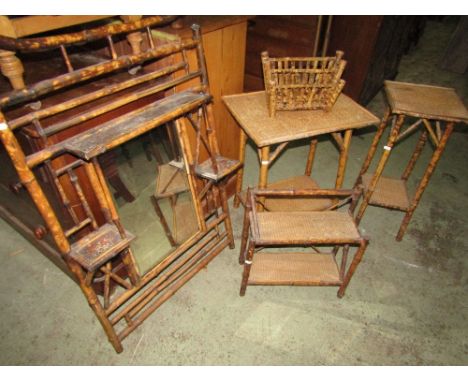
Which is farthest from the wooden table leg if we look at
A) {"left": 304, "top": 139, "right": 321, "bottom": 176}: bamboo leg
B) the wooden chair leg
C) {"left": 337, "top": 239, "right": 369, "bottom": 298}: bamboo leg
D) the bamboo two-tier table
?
the wooden chair leg

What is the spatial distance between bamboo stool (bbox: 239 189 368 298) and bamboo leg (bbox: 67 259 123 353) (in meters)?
1.05

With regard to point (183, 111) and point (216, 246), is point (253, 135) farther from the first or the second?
point (216, 246)

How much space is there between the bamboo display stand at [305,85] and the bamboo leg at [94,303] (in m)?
1.80

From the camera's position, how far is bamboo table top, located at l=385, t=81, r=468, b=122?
8.30ft

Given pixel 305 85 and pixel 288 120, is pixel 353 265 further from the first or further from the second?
pixel 305 85

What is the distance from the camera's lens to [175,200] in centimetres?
266

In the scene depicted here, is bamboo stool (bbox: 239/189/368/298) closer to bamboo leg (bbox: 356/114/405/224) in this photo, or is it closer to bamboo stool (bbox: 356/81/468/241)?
bamboo leg (bbox: 356/114/405/224)

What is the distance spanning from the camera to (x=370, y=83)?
503 cm

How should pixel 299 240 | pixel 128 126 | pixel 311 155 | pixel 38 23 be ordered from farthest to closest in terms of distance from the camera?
pixel 311 155, pixel 299 240, pixel 128 126, pixel 38 23

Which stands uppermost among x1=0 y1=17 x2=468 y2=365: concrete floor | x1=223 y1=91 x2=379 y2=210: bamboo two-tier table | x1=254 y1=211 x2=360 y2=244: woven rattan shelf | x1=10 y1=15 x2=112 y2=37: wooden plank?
x1=10 y1=15 x2=112 y2=37: wooden plank

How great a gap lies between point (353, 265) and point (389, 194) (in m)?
1.17

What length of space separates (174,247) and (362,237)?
1491 mm

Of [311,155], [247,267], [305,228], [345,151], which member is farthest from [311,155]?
[247,267]

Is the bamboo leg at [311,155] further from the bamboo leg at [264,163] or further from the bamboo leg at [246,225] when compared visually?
the bamboo leg at [246,225]
